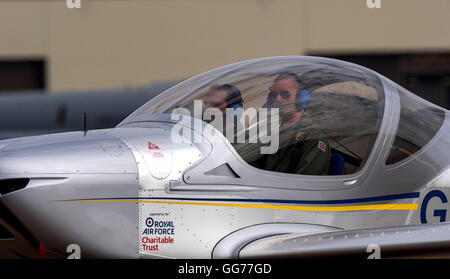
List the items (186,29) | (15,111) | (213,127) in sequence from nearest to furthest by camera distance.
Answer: (213,127) < (15,111) < (186,29)

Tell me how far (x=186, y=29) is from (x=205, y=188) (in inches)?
603

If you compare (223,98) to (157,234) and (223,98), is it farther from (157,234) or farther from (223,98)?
(157,234)

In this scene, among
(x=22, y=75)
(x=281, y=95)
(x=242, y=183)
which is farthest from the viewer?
(x=22, y=75)

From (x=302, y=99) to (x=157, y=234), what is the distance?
1.26 metres

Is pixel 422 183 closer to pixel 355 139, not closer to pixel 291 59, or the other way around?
pixel 355 139

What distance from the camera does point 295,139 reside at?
4434 mm

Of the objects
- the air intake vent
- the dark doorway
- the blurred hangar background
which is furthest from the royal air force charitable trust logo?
the dark doorway

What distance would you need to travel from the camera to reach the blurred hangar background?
18.7m

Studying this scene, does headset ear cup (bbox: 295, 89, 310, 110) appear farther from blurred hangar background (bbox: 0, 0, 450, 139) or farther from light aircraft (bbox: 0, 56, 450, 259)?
blurred hangar background (bbox: 0, 0, 450, 139)

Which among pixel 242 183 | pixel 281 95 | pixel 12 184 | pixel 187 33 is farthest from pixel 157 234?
pixel 187 33

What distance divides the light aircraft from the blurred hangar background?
14.3m

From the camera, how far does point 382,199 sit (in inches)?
178

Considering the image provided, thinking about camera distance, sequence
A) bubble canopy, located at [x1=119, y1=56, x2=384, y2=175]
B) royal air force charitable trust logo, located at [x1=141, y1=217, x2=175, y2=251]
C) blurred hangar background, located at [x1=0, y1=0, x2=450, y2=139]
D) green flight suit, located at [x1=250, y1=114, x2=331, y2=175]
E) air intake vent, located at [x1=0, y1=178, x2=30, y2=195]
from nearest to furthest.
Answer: air intake vent, located at [x1=0, y1=178, x2=30, y2=195]
royal air force charitable trust logo, located at [x1=141, y1=217, x2=175, y2=251]
green flight suit, located at [x1=250, y1=114, x2=331, y2=175]
bubble canopy, located at [x1=119, y1=56, x2=384, y2=175]
blurred hangar background, located at [x1=0, y1=0, x2=450, y2=139]
